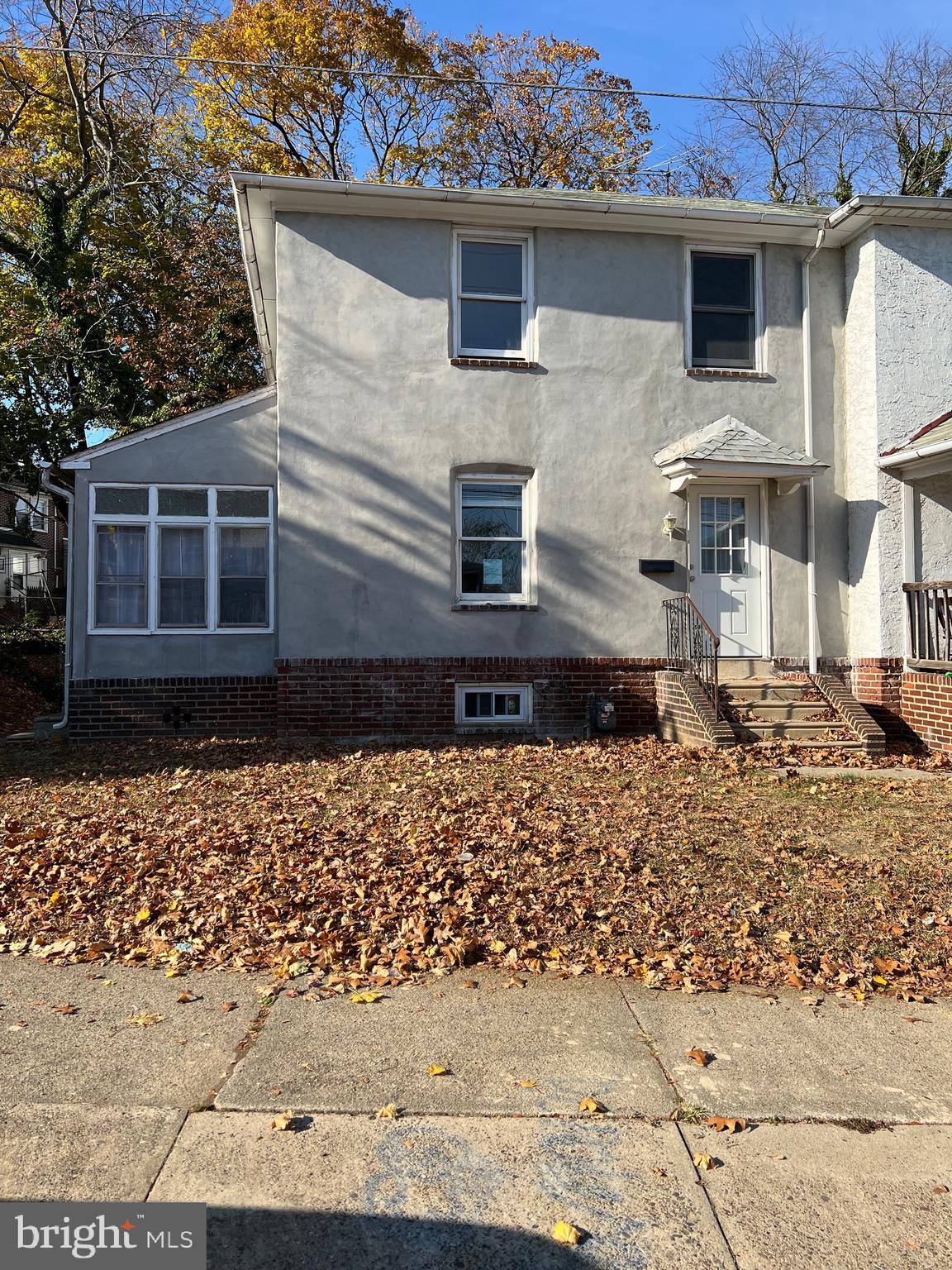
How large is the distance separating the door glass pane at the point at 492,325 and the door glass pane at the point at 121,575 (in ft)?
15.5

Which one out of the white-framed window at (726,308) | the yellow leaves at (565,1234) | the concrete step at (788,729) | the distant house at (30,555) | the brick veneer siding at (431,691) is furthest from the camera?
the distant house at (30,555)

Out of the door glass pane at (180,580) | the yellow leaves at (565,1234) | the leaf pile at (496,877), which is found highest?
the door glass pane at (180,580)

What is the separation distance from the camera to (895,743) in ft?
36.2

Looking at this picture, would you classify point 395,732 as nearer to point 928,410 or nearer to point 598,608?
point 598,608

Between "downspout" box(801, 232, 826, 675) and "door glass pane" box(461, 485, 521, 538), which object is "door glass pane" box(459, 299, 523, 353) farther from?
"downspout" box(801, 232, 826, 675)

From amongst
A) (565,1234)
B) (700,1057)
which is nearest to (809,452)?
(700,1057)

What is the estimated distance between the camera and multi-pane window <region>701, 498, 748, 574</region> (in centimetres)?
1208

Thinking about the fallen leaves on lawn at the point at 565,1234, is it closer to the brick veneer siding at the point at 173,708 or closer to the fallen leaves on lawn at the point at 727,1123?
the fallen leaves on lawn at the point at 727,1123

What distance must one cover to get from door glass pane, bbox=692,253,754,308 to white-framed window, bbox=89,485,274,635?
6212mm

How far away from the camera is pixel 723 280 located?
12266 mm

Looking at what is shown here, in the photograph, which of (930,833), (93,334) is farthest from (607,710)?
(93,334)

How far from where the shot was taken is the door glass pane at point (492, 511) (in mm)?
11789

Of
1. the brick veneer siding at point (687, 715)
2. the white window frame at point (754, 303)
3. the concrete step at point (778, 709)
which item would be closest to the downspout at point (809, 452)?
the white window frame at point (754, 303)

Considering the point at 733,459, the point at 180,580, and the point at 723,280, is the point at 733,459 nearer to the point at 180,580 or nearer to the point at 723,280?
the point at 723,280
